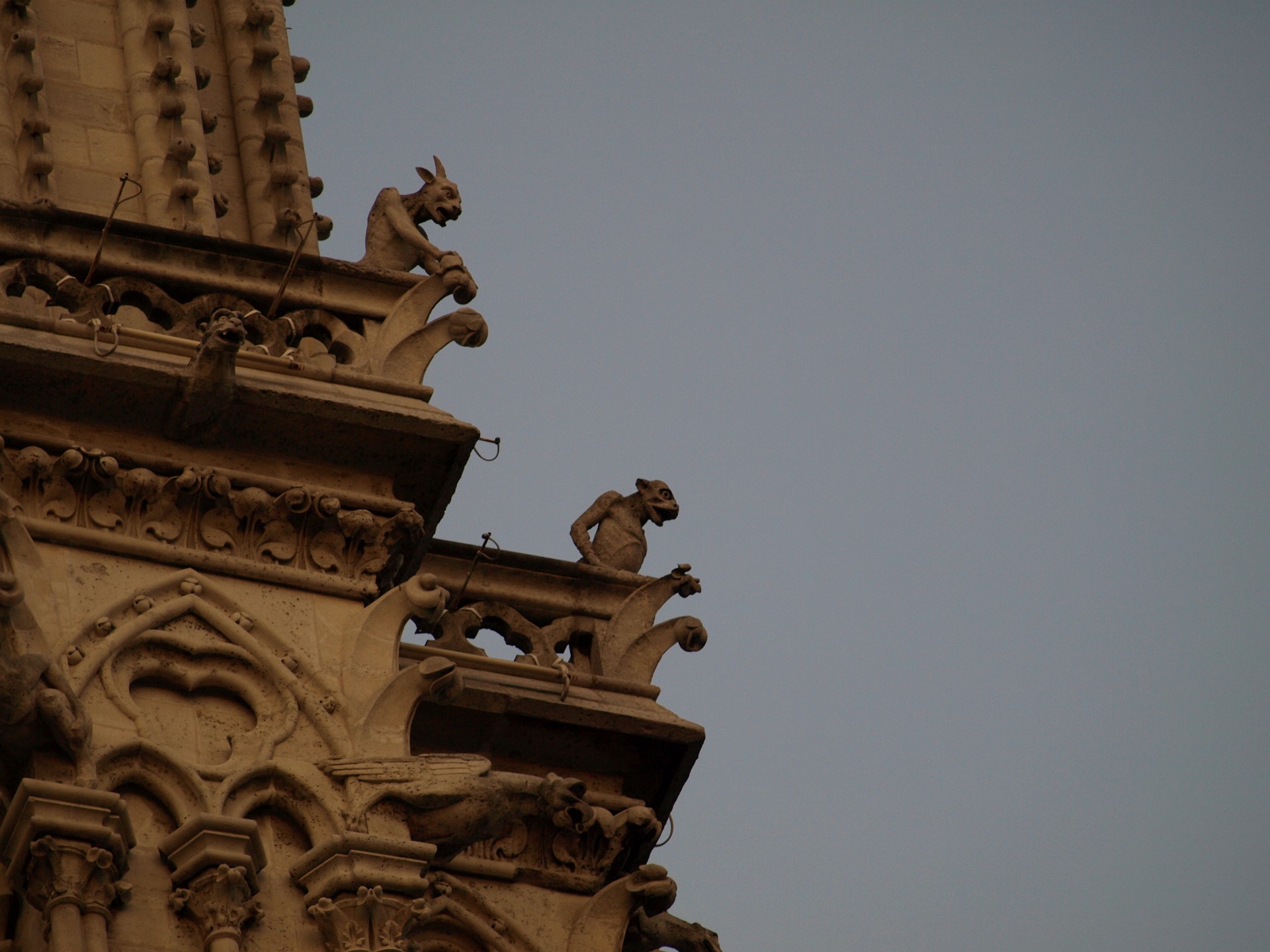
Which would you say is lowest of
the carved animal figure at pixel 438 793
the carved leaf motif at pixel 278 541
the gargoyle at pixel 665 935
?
the carved animal figure at pixel 438 793

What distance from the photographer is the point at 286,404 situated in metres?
13.8

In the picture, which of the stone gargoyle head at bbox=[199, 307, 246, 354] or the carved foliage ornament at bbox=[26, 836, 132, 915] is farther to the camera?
the stone gargoyle head at bbox=[199, 307, 246, 354]

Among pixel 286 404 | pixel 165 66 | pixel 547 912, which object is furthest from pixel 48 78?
pixel 547 912

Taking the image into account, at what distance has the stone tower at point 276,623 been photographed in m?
12.1

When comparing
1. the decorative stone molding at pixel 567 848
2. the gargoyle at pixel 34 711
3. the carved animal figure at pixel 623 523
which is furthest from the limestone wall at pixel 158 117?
the gargoyle at pixel 34 711

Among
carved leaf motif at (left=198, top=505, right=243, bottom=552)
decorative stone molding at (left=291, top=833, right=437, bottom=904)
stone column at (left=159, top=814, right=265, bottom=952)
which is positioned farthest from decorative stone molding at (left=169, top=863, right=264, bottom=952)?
carved leaf motif at (left=198, top=505, right=243, bottom=552)

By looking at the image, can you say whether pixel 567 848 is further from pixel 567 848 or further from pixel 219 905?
pixel 219 905

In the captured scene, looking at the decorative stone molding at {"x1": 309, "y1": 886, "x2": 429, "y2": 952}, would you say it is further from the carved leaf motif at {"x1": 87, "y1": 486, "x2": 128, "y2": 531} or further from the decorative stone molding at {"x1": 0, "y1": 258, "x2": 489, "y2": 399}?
the decorative stone molding at {"x1": 0, "y1": 258, "x2": 489, "y2": 399}

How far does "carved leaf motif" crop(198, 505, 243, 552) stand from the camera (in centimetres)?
1348

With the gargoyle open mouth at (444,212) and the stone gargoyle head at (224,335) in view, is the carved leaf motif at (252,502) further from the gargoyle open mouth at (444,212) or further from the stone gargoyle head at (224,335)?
the gargoyle open mouth at (444,212)

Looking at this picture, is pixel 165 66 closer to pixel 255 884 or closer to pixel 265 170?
pixel 265 170

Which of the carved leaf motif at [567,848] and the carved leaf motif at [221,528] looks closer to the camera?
the carved leaf motif at [221,528]

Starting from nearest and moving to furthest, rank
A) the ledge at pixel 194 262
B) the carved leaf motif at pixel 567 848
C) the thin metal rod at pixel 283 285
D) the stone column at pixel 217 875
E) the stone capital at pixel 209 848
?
the stone column at pixel 217 875 < the stone capital at pixel 209 848 < the ledge at pixel 194 262 < the carved leaf motif at pixel 567 848 < the thin metal rod at pixel 283 285

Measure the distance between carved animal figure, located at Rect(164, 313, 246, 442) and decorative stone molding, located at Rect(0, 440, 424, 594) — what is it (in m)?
0.24
